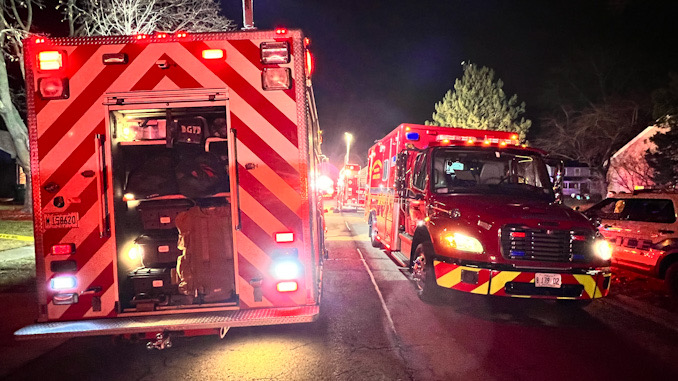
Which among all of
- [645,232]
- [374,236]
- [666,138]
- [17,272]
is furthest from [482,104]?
[17,272]

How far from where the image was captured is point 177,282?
4.32 meters

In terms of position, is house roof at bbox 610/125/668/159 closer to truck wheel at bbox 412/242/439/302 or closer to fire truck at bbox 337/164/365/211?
fire truck at bbox 337/164/365/211

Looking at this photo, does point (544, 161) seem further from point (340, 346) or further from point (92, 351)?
point (92, 351)

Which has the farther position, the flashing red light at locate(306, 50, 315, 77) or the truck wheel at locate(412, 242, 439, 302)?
the truck wheel at locate(412, 242, 439, 302)

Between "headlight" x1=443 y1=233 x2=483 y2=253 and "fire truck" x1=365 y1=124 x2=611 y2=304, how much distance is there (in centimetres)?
1

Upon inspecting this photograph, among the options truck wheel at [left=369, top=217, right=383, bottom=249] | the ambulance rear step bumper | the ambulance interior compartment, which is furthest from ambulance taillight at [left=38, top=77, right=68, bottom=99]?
truck wheel at [left=369, top=217, right=383, bottom=249]

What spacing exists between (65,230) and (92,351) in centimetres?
154

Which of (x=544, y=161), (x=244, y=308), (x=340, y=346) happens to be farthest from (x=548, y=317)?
(x=244, y=308)

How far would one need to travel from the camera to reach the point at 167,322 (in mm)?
3699

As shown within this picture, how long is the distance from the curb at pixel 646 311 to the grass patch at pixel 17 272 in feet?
32.3

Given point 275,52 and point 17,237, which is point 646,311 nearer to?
point 275,52

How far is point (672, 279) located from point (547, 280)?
2991 millimetres

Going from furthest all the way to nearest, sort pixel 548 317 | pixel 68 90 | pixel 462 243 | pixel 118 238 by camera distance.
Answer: pixel 548 317
pixel 462 243
pixel 118 238
pixel 68 90

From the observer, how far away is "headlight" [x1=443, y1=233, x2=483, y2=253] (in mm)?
4939
